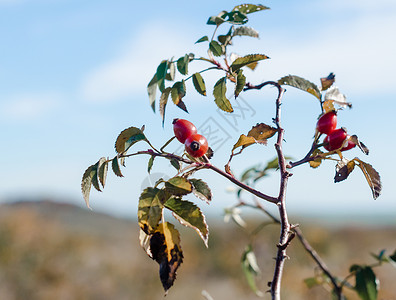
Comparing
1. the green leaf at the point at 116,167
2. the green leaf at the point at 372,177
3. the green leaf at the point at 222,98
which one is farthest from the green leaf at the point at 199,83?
the green leaf at the point at 372,177

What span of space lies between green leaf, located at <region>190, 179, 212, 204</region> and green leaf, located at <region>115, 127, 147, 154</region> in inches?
5.9

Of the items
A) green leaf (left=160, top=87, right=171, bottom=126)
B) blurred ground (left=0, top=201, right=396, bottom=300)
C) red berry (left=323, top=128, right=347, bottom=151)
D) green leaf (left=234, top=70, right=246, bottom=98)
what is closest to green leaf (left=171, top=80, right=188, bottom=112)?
green leaf (left=160, top=87, right=171, bottom=126)

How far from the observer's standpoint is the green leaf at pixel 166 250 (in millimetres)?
849

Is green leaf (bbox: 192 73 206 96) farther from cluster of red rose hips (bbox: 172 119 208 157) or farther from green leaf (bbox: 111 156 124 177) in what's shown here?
green leaf (bbox: 111 156 124 177)

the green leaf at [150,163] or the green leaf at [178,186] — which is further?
the green leaf at [150,163]

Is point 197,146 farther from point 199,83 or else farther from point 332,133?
point 332,133

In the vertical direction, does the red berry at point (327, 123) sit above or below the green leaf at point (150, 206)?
above

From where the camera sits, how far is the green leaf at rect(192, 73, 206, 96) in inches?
38.8

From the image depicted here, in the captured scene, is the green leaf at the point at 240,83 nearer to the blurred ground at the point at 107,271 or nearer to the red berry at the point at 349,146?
the red berry at the point at 349,146

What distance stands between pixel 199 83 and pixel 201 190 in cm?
26

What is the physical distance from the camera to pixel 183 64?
95cm

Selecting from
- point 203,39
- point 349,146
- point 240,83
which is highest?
point 203,39

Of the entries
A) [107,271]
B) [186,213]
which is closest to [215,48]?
[186,213]

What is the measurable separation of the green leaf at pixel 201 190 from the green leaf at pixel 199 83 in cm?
22
